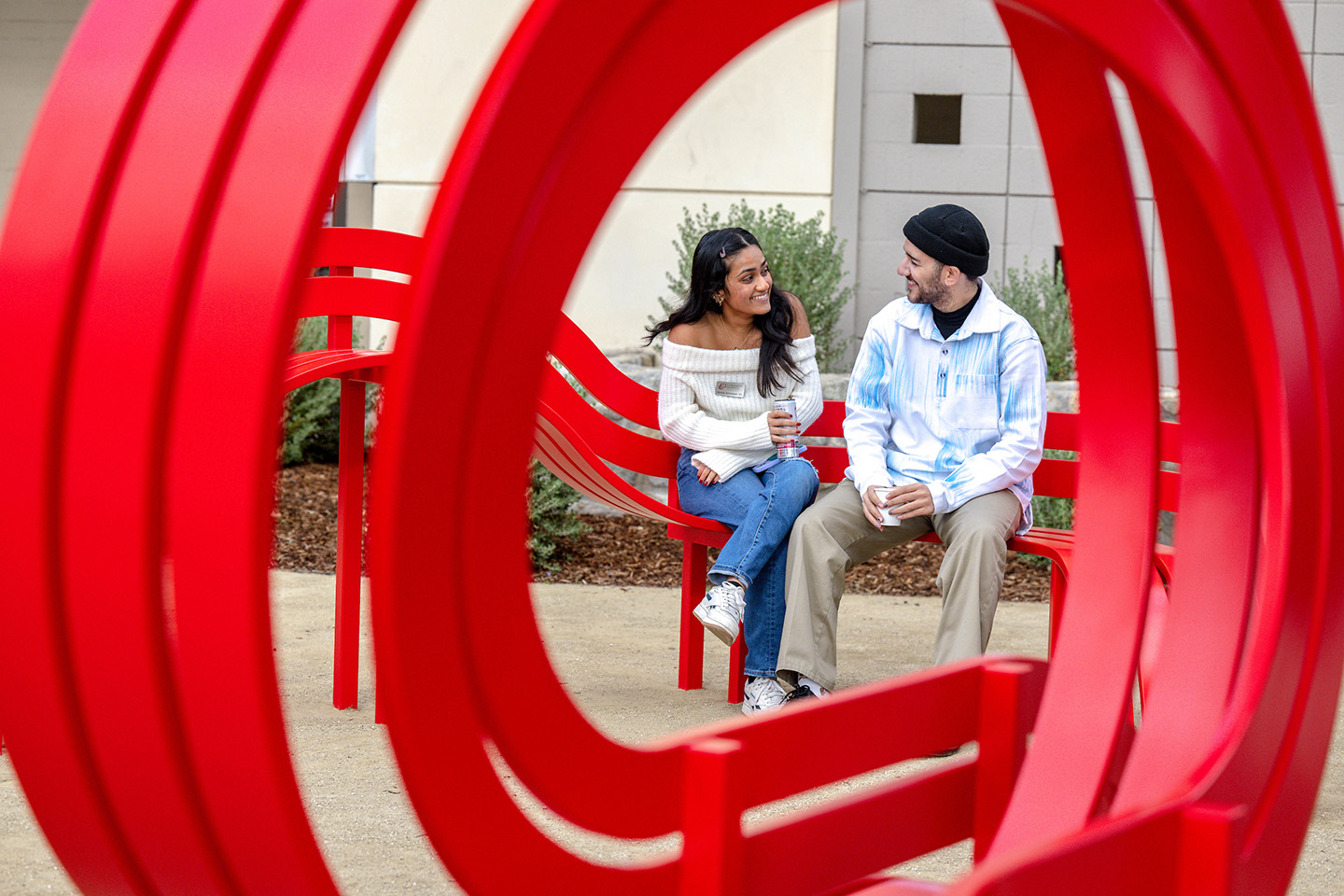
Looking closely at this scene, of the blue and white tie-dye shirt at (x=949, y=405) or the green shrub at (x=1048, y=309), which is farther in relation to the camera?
the green shrub at (x=1048, y=309)

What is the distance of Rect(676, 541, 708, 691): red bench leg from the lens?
4.30 metres

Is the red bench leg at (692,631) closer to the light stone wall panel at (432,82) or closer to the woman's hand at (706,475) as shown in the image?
the woman's hand at (706,475)

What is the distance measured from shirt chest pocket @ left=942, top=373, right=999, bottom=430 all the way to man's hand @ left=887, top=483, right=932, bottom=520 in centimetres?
26

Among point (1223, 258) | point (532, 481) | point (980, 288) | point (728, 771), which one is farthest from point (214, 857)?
point (532, 481)

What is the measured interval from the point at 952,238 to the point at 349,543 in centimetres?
197

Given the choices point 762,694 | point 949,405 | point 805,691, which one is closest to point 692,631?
point 762,694

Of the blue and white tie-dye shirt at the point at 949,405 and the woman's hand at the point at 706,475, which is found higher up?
the blue and white tie-dye shirt at the point at 949,405

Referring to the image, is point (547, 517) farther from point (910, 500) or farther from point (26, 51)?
point (26, 51)

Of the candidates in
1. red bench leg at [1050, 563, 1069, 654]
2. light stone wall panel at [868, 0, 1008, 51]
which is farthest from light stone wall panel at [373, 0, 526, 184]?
red bench leg at [1050, 563, 1069, 654]

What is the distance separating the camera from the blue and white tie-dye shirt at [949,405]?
12.9ft

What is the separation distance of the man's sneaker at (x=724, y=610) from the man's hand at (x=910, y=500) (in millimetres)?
515

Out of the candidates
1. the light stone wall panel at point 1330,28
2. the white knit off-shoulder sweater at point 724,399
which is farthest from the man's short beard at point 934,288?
the light stone wall panel at point 1330,28

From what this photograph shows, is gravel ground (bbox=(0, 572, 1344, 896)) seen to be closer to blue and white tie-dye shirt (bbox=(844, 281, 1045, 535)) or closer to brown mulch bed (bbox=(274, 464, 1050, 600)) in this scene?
brown mulch bed (bbox=(274, 464, 1050, 600))

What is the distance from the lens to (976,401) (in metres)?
4.02
